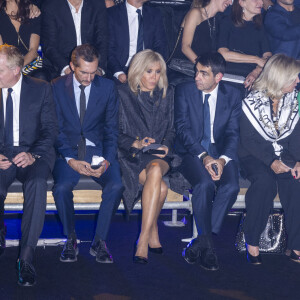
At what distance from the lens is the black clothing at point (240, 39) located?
569 centimetres

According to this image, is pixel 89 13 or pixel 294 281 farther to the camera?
pixel 89 13

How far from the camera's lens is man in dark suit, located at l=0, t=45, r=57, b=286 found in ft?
14.0

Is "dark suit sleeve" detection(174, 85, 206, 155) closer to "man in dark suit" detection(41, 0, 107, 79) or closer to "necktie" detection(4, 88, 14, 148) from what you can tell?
"man in dark suit" detection(41, 0, 107, 79)

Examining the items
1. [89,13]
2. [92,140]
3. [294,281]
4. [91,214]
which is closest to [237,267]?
[294,281]

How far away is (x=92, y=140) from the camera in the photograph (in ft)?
15.6

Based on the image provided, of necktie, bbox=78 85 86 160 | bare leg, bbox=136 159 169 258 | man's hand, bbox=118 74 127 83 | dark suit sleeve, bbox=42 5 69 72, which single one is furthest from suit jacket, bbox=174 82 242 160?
dark suit sleeve, bbox=42 5 69 72

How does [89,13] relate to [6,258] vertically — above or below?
above

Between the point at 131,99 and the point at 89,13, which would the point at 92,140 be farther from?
the point at 89,13

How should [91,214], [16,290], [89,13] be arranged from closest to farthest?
[16,290]
[89,13]
[91,214]

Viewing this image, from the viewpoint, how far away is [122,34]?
5.57m

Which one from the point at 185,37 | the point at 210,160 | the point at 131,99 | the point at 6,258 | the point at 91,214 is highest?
the point at 185,37

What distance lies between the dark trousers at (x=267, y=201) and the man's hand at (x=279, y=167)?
0.14ft

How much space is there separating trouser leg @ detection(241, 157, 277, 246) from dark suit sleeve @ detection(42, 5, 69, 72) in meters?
2.22

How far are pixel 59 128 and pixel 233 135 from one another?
156cm
